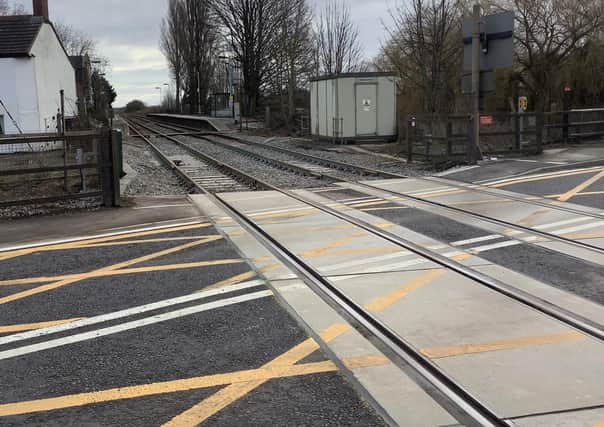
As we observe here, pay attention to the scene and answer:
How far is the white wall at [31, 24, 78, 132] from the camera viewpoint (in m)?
26.2

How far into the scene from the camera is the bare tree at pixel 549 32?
32531 mm

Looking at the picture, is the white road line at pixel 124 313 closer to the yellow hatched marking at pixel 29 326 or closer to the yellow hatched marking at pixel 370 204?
the yellow hatched marking at pixel 29 326

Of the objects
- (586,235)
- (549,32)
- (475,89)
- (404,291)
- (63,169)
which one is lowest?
(404,291)

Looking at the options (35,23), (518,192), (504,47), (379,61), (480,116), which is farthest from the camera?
(379,61)

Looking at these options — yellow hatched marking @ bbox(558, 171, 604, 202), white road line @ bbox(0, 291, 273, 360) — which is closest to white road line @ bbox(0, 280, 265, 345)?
white road line @ bbox(0, 291, 273, 360)

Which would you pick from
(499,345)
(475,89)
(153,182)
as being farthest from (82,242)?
(475,89)

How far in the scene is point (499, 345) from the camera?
4.46 meters

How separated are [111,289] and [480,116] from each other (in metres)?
13.5

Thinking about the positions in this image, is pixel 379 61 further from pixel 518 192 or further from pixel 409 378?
pixel 409 378

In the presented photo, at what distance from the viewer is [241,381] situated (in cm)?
399

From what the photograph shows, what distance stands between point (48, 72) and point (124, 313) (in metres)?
26.5

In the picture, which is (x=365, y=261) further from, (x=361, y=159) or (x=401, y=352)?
(x=361, y=159)

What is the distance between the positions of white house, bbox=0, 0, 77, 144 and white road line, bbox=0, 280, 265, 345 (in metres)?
21.7

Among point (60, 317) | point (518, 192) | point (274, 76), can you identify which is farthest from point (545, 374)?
point (274, 76)
